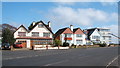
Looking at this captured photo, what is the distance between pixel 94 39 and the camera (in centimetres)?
10412

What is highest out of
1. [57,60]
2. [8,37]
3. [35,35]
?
[35,35]

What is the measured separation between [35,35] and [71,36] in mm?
Result: 19389

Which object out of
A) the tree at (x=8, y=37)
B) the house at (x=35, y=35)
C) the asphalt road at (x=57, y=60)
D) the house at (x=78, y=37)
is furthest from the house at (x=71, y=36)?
the asphalt road at (x=57, y=60)

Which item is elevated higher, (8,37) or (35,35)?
(35,35)

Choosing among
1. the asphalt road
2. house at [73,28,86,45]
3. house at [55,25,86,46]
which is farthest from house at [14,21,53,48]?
the asphalt road

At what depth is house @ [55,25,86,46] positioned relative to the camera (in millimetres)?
80375

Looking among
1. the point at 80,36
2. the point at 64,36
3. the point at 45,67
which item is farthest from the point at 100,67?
the point at 80,36

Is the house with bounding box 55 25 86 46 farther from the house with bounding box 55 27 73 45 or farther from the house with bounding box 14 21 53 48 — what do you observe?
the house with bounding box 14 21 53 48

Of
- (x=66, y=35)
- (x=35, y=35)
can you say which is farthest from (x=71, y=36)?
(x=35, y=35)

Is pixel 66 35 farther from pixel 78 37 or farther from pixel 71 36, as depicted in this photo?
pixel 78 37

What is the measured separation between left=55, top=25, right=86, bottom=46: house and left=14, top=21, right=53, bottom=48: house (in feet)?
35.7

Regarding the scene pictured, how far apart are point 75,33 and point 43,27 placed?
19.8 meters

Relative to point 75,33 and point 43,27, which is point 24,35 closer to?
point 43,27

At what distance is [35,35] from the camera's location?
68062mm
